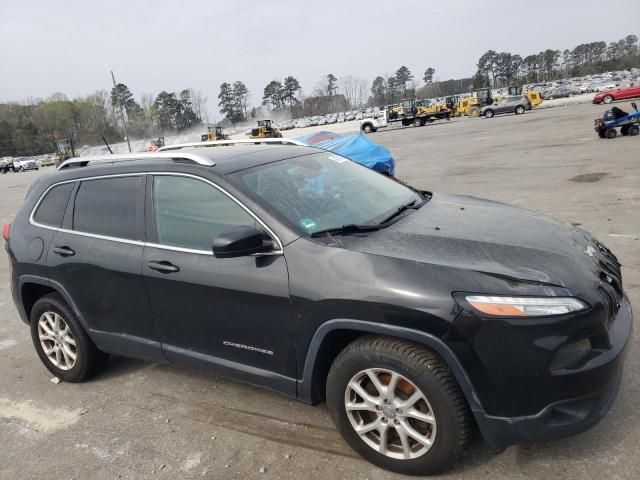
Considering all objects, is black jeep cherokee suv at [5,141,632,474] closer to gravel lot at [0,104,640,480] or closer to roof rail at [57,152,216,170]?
roof rail at [57,152,216,170]

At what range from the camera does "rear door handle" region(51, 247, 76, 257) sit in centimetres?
364

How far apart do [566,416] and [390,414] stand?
0.82m

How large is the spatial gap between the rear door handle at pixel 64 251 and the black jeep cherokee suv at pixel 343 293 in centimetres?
2

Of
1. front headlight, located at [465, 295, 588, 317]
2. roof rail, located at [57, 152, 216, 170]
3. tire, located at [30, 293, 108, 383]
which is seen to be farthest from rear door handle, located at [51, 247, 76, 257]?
front headlight, located at [465, 295, 588, 317]

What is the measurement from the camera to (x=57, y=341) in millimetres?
3969

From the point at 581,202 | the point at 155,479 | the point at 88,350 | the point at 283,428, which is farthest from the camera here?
the point at 581,202

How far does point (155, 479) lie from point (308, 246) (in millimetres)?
1555

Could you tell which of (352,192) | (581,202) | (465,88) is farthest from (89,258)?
(465,88)

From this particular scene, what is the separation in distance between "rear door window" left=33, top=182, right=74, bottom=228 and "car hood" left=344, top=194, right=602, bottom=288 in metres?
2.43

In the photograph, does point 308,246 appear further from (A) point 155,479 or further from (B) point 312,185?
(A) point 155,479

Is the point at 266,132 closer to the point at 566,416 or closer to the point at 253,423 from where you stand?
Result: the point at 253,423

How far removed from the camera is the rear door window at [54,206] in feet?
12.7

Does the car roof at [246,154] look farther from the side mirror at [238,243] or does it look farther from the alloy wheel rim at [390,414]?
the alloy wheel rim at [390,414]

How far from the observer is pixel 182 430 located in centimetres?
321
